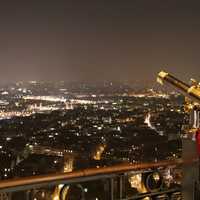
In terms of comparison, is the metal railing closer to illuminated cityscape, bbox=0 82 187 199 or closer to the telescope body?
the telescope body

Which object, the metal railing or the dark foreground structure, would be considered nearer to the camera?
the metal railing

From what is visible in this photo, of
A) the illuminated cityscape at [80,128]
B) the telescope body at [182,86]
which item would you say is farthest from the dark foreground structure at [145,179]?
the illuminated cityscape at [80,128]

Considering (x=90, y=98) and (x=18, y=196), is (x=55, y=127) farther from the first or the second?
(x=18, y=196)

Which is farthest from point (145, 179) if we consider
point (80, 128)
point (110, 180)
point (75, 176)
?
point (80, 128)

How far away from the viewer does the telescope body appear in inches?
127

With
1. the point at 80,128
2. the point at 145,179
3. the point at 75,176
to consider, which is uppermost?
the point at 75,176

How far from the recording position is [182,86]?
11.3 feet

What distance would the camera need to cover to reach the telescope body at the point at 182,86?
10.6 ft

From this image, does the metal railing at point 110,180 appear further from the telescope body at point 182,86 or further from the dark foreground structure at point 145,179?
the telescope body at point 182,86

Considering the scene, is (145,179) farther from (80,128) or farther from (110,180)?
(80,128)

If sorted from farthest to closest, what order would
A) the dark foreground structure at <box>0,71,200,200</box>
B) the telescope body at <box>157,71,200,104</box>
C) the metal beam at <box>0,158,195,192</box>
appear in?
the telescope body at <box>157,71,200,104</box> < the dark foreground structure at <box>0,71,200,200</box> < the metal beam at <box>0,158,195,192</box>

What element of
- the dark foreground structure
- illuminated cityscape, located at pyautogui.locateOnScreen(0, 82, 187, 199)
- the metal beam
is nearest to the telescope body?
the dark foreground structure

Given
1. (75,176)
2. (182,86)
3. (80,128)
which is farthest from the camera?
(80,128)

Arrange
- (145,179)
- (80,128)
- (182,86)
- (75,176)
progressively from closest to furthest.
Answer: (75,176)
(182,86)
(145,179)
(80,128)
